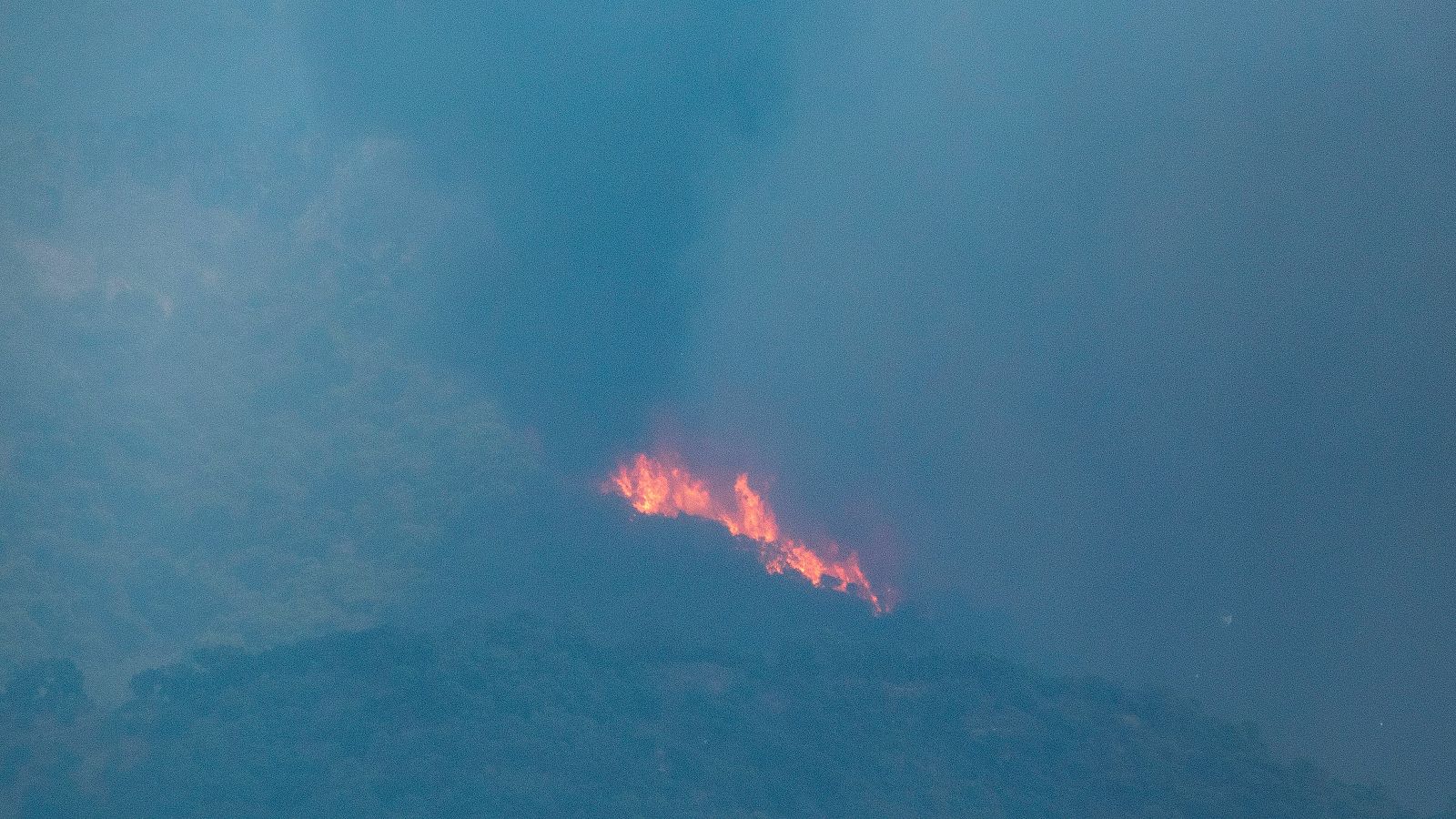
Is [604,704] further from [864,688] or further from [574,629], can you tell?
[864,688]

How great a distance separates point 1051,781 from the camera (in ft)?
57.8

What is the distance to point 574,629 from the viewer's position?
18.2m

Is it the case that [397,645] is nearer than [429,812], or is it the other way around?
[429,812]

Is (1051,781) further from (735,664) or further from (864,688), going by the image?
(735,664)

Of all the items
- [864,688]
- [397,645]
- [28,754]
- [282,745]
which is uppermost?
[864,688]

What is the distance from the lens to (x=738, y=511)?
19.2m

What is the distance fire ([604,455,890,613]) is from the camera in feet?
61.4

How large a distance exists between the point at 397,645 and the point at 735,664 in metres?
5.08

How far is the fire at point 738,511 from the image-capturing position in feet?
61.4

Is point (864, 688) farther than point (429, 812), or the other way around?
point (864, 688)

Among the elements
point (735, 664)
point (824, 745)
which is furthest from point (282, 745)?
point (824, 745)

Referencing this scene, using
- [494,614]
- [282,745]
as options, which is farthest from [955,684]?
[282,745]

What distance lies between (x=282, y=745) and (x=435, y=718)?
2201mm

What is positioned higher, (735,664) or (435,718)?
(735,664)
